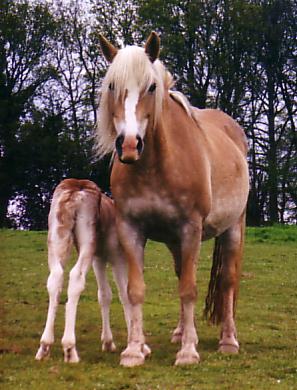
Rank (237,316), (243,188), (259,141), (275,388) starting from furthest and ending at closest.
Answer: (259,141)
(237,316)
(243,188)
(275,388)

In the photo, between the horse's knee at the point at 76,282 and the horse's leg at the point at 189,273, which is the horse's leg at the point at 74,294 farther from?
the horse's leg at the point at 189,273

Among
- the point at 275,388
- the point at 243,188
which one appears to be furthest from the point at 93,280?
the point at 275,388

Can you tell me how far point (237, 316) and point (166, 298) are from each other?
182 centimetres

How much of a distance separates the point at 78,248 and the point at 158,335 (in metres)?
2.15

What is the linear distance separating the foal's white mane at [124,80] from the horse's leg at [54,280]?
94 cm

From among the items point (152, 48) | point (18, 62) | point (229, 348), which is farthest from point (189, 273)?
point (18, 62)

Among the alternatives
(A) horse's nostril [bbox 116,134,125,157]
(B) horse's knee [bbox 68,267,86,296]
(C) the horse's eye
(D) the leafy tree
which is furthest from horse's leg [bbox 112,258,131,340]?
(D) the leafy tree

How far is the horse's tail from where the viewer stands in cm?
874

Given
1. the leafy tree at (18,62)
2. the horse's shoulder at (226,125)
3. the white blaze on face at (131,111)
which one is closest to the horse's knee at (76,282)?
the white blaze on face at (131,111)

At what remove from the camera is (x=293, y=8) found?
1519 inches

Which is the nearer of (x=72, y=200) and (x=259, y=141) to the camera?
(x=72, y=200)

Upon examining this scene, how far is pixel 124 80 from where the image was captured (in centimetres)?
631

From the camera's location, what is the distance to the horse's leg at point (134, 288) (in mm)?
6527

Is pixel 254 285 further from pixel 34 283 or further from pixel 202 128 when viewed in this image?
pixel 202 128
